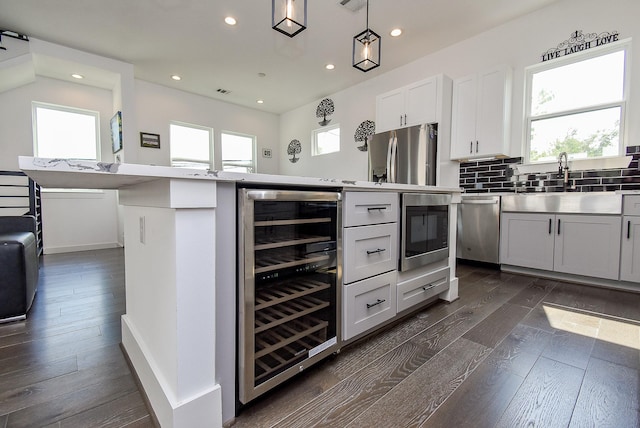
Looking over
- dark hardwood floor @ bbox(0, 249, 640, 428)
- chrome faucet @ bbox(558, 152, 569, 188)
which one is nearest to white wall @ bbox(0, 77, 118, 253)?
dark hardwood floor @ bbox(0, 249, 640, 428)

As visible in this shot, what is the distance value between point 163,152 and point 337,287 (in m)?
4.92

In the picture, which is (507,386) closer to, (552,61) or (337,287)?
(337,287)

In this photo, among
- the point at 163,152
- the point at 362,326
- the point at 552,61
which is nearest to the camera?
the point at 362,326

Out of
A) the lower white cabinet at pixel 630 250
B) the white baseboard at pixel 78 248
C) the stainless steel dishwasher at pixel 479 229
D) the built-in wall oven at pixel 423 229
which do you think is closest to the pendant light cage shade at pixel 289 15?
the built-in wall oven at pixel 423 229

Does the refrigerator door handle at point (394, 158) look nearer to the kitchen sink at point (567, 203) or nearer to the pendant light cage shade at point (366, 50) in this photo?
the kitchen sink at point (567, 203)

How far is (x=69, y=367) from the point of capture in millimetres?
1285

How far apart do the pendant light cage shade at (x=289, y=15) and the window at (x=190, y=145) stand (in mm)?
4096

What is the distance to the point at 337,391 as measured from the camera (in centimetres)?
112

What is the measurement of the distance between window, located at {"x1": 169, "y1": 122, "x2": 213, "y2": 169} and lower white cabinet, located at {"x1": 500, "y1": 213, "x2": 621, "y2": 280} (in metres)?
5.19

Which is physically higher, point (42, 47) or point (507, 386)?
point (42, 47)

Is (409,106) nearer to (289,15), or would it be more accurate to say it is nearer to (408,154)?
(408,154)

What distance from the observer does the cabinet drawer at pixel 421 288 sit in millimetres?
1696

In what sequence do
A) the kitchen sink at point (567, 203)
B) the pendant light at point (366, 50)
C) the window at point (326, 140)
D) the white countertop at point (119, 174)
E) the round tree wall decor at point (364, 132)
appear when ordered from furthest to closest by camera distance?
the window at point (326, 140) → the round tree wall decor at point (364, 132) → the kitchen sink at point (567, 203) → the pendant light at point (366, 50) → the white countertop at point (119, 174)

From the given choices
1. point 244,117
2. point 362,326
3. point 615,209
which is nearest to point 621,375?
point 362,326
